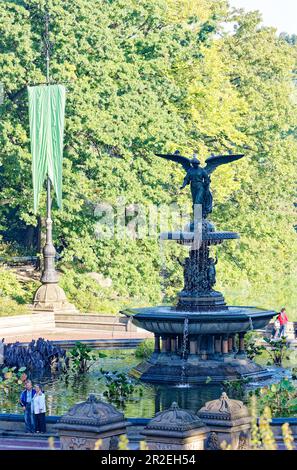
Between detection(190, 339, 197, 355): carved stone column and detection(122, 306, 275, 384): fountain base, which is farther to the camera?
detection(190, 339, 197, 355): carved stone column

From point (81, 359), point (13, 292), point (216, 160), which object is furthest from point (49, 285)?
point (216, 160)

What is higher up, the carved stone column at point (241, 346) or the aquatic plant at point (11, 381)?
the carved stone column at point (241, 346)

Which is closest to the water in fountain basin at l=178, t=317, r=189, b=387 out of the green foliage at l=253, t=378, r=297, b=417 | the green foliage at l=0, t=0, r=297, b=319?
the green foliage at l=253, t=378, r=297, b=417

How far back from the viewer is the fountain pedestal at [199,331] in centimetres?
3428

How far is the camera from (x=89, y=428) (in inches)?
939

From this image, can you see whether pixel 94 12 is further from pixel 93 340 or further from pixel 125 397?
pixel 125 397

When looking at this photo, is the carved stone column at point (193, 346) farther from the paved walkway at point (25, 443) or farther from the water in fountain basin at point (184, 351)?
the paved walkway at point (25, 443)

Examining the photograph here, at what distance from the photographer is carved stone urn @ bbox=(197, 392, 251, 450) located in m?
24.3

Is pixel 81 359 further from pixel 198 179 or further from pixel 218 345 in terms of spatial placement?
pixel 198 179

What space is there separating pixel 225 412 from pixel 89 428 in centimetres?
230

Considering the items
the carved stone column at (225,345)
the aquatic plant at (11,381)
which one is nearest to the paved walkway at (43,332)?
the carved stone column at (225,345)

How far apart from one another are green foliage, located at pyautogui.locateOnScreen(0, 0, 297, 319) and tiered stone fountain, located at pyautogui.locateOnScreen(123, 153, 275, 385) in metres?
21.6

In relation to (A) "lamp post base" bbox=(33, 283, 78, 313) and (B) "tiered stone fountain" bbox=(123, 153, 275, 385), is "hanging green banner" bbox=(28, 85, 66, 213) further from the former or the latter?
(B) "tiered stone fountain" bbox=(123, 153, 275, 385)

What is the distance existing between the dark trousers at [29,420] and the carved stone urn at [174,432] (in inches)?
152
